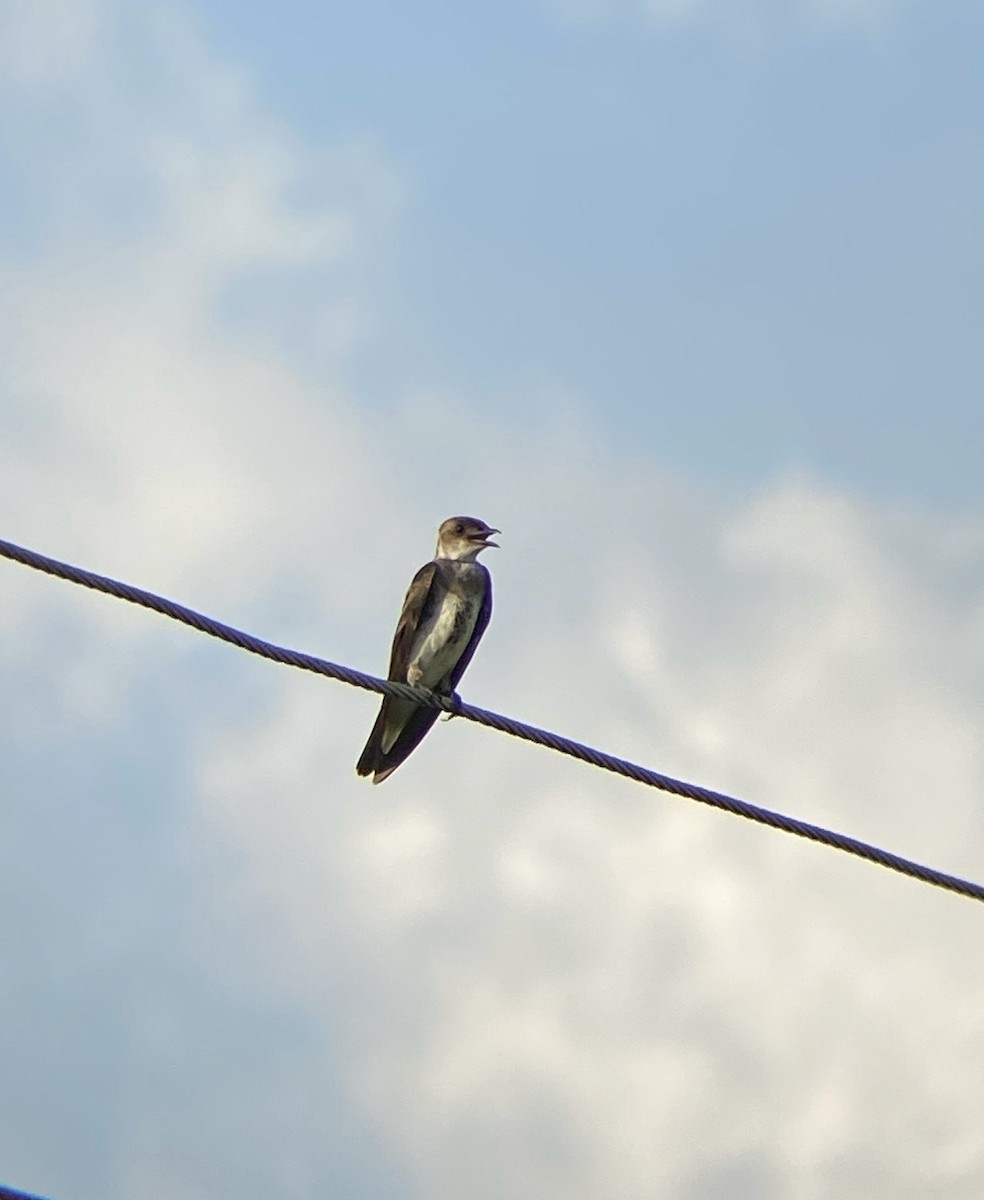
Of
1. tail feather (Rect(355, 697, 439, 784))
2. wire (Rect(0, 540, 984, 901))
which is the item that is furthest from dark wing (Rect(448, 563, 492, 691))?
→ wire (Rect(0, 540, 984, 901))

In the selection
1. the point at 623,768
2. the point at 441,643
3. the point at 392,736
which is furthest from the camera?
the point at 441,643

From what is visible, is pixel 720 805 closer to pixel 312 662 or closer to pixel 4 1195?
pixel 312 662

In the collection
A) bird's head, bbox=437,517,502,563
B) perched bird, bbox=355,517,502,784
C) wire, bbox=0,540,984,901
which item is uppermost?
bird's head, bbox=437,517,502,563

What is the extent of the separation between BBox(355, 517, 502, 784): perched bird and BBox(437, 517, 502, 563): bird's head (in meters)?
0.04

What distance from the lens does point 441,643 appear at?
11.7 meters

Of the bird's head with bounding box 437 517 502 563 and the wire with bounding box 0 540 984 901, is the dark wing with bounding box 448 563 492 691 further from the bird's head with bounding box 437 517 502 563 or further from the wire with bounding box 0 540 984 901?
the wire with bounding box 0 540 984 901

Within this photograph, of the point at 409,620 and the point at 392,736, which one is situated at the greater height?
the point at 409,620

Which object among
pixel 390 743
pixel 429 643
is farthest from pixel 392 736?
pixel 429 643

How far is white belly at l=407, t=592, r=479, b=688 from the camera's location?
38.4 ft

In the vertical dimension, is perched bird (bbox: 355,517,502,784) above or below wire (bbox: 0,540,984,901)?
above

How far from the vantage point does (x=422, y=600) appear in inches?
469

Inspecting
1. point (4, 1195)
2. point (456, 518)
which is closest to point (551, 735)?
point (4, 1195)

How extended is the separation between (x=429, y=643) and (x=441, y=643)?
A: 0.09 meters

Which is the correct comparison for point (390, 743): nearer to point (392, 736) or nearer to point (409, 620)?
point (392, 736)
